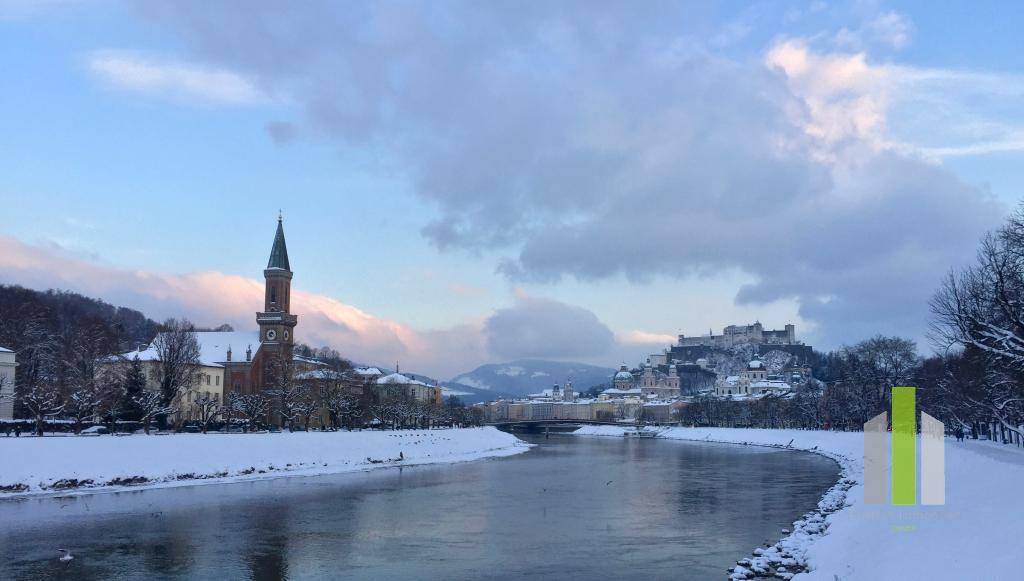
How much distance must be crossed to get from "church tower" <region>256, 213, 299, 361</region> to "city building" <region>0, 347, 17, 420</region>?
36975 millimetres

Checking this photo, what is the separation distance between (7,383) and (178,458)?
99.8 feet

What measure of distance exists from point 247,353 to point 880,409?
3230 inches

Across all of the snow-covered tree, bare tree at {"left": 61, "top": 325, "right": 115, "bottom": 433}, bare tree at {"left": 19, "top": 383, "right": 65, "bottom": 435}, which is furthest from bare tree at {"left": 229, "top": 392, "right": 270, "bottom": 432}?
bare tree at {"left": 19, "top": 383, "right": 65, "bottom": 435}

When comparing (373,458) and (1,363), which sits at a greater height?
(1,363)

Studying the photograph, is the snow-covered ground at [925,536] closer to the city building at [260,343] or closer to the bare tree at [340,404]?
the bare tree at [340,404]

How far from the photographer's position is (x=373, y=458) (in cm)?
6781

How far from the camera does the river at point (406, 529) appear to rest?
76.9 feet

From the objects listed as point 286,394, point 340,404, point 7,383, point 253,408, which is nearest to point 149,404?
point 253,408

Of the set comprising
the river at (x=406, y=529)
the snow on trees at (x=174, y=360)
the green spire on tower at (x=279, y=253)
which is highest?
the green spire on tower at (x=279, y=253)

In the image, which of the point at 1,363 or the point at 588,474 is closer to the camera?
the point at 588,474

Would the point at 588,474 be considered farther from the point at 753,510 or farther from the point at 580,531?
the point at 580,531

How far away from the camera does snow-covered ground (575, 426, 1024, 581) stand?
1756 centimetres

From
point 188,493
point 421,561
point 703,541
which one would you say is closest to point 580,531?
point 703,541

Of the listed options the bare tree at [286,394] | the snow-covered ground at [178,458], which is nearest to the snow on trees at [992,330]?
the snow-covered ground at [178,458]
